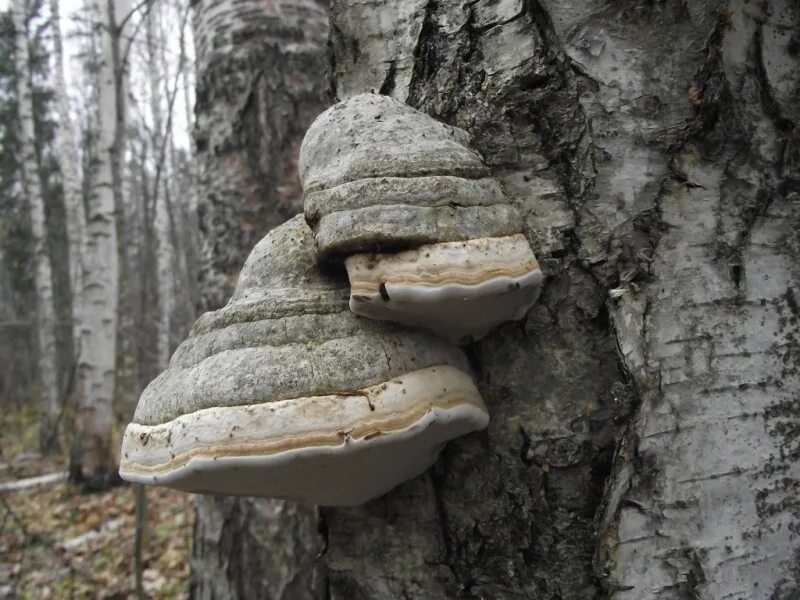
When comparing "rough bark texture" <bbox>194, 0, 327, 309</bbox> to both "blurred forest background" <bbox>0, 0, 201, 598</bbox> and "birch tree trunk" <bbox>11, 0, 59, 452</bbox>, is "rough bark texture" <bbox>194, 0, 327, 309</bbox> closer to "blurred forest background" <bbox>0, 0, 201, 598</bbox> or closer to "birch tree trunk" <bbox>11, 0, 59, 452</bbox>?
"blurred forest background" <bbox>0, 0, 201, 598</bbox>

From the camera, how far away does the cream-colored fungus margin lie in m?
1.00

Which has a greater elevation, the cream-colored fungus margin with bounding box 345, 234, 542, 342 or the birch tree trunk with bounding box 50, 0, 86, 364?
the birch tree trunk with bounding box 50, 0, 86, 364

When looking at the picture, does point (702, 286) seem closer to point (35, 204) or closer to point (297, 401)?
point (297, 401)

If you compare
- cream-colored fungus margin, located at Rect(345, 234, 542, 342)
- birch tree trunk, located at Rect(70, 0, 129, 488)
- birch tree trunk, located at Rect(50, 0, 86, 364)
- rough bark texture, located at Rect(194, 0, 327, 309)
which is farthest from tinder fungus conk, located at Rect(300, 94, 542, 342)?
birch tree trunk, located at Rect(50, 0, 86, 364)

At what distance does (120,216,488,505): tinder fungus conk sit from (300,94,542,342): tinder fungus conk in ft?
0.25

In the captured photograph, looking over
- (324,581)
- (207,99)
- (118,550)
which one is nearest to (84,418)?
(118,550)

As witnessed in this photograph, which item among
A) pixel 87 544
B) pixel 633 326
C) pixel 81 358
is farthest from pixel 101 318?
pixel 633 326

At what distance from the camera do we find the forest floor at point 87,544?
517cm

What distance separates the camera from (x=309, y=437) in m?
0.95

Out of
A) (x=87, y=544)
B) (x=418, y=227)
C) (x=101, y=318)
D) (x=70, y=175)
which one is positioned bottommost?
(x=87, y=544)

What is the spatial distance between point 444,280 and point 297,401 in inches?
11.7

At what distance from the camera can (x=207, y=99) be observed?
3.61m

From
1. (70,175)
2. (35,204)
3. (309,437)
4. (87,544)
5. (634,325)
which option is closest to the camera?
(309,437)

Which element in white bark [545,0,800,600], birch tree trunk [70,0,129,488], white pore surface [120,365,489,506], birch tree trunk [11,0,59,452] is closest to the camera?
white pore surface [120,365,489,506]
